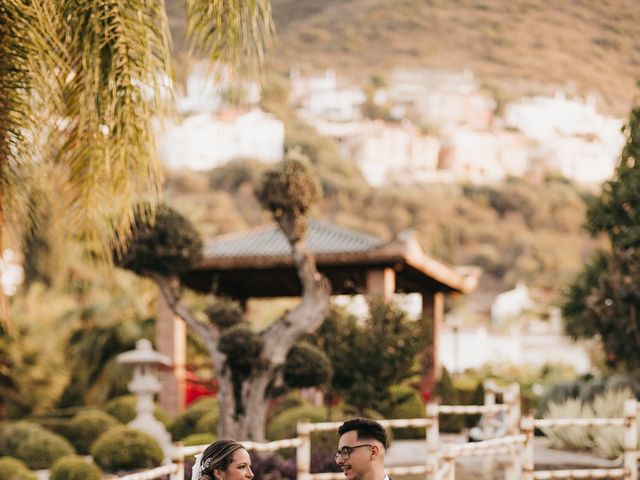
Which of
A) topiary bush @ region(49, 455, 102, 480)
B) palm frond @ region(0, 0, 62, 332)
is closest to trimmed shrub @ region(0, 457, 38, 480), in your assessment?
topiary bush @ region(49, 455, 102, 480)

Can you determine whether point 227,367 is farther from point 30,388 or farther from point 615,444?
point 30,388

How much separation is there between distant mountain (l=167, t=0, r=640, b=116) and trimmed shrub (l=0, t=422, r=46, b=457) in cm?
11653

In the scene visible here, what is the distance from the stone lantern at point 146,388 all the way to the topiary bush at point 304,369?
3.81 m

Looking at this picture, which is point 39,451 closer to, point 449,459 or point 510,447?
point 510,447

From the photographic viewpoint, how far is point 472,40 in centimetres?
13600

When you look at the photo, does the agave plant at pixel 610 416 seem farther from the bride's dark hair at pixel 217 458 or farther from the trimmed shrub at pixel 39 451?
the bride's dark hair at pixel 217 458

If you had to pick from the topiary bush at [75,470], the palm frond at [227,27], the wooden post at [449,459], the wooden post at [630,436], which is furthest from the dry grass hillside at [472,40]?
the wooden post at [449,459]

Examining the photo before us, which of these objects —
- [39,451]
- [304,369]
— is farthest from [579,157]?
[304,369]

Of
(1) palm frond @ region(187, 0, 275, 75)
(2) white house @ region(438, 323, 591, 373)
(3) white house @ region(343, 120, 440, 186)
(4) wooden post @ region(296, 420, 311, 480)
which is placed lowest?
(2) white house @ region(438, 323, 591, 373)

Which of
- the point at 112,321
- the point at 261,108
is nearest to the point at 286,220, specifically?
the point at 112,321

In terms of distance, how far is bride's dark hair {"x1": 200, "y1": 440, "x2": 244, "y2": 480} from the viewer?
4.64m

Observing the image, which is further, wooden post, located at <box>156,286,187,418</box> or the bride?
wooden post, located at <box>156,286,187,418</box>

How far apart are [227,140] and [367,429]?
129 metres

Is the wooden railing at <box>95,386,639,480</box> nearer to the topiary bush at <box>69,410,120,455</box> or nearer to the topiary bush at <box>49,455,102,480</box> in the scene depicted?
the topiary bush at <box>49,455,102,480</box>
